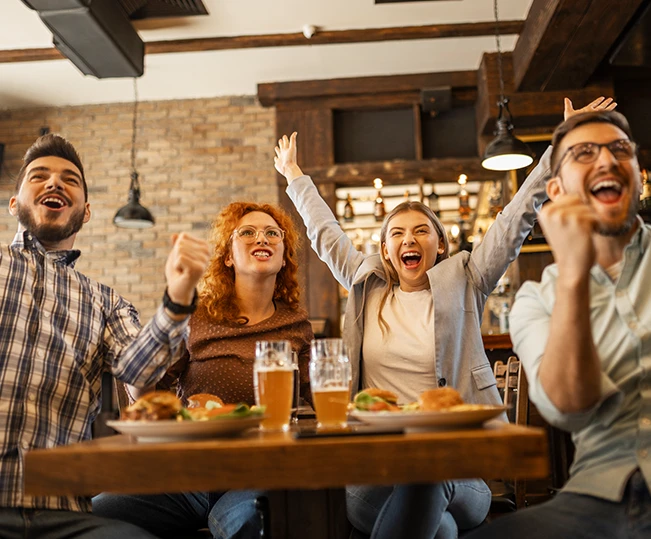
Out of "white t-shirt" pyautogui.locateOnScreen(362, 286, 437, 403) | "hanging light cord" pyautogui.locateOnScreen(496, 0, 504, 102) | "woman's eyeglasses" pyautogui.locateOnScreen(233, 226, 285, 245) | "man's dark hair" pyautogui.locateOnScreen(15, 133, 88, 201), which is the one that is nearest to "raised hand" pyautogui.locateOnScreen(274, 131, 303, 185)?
"woman's eyeglasses" pyautogui.locateOnScreen(233, 226, 285, 245)

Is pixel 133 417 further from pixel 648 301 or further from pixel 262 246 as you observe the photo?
pixel 262 246

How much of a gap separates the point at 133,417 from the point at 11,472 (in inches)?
20.8

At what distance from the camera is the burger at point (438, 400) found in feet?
4.20

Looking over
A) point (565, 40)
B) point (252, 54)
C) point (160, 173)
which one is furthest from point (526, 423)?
point (160, 173)

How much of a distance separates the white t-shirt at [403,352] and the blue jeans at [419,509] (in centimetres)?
41

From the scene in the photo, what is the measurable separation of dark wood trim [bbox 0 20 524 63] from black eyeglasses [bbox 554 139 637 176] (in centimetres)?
469

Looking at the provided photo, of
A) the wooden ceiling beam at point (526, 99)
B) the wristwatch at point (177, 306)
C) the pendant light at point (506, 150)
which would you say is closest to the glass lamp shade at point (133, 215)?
the pendant light at point (506, 150)

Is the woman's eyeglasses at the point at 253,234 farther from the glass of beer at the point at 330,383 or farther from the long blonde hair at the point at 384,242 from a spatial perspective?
the glass of beer at the point at 330,383

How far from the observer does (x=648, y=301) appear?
142 centimetres

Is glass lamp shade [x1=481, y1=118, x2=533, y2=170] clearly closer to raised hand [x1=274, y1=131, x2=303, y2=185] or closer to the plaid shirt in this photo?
raised hand [x1=274, y1=131, x2=303, y2=185]

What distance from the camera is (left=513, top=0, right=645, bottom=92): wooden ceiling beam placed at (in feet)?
15.3

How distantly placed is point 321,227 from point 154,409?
157 centimetres

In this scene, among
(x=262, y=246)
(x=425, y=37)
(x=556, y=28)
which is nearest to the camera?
(x=262, y=246)

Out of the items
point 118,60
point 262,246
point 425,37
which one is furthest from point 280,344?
point 425,37
